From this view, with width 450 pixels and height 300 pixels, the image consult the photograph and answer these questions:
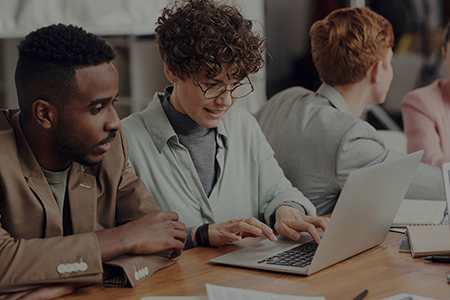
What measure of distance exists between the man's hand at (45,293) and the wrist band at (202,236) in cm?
39

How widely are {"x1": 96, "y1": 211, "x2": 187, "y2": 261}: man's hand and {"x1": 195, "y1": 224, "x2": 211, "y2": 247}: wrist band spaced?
0.15 m

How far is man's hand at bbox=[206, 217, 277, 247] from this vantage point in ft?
3.70

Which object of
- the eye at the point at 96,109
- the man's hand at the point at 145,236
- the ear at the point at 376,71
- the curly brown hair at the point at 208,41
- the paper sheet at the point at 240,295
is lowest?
the paper sheet at the point at 240,295

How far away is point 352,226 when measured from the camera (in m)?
1.00

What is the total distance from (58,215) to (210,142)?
0.60 meters

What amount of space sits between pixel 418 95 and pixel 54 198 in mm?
1935

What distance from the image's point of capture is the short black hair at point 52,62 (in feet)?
2.97

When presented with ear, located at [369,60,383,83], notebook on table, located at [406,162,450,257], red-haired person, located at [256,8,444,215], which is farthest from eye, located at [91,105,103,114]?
ear, located at [369,60,383,83]

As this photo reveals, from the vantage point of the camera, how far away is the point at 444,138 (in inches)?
89.4

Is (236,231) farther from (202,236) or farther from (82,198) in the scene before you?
(82,198)

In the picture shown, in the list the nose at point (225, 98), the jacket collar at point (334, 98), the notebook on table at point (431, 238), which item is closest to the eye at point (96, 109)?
the nose at point (225, 98)

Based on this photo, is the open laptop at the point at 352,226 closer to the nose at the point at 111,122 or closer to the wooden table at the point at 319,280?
the wooden table at the point at 319,280

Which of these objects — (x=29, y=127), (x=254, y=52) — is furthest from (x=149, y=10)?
(x=29, y=127)

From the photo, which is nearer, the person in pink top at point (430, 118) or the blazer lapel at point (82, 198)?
the blazer lapel at point (82, 198)
